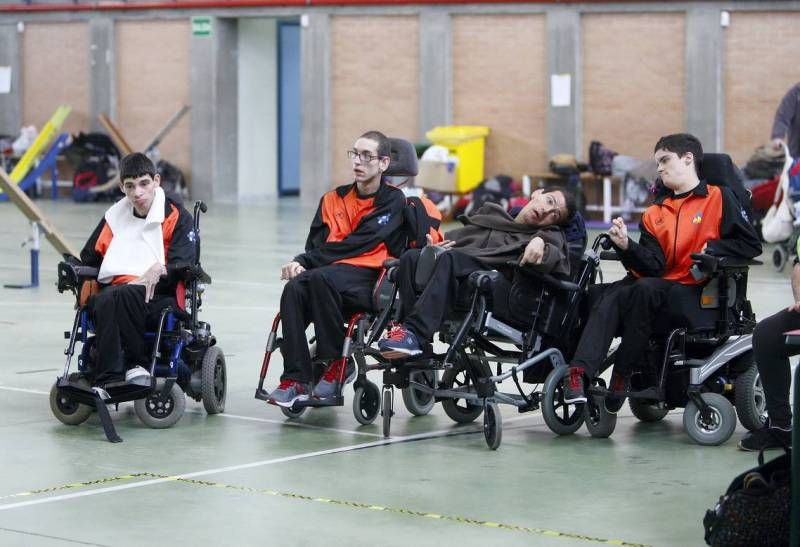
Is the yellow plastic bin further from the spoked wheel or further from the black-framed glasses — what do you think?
the spoked wheel

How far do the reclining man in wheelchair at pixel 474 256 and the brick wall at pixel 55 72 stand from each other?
20626mm

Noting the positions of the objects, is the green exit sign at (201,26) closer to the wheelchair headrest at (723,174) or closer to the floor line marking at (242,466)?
the wheelchair headrest at (723,174)

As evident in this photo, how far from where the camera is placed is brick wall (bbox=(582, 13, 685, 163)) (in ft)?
72.7

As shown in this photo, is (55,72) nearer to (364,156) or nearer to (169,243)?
(169,243)

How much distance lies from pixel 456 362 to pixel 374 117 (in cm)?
1779

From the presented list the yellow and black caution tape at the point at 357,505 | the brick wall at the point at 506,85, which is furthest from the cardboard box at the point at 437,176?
the yellow and black caution tape at the point at 357,505

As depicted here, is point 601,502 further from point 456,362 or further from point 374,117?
point 374,117

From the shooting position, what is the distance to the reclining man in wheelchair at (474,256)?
6.98 meters

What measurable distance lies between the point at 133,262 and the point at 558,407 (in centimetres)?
206

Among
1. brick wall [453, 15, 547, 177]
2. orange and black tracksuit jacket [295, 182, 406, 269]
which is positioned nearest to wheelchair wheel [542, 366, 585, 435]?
orange and black tracksuit jacket [295, 182, 406, 269]

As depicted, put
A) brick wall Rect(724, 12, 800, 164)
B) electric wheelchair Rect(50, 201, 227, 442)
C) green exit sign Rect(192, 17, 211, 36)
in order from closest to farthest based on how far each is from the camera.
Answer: electric wheelchair Rect(50, 201, 227, 442), brick wall Rect(724, 12, 800, 164), green exit sign Rect(192, 17, 211, 36)

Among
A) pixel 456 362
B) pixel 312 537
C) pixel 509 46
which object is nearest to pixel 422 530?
pixel 312 537

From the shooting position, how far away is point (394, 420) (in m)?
7.59

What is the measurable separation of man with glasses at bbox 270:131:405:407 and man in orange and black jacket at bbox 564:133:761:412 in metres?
1.09
